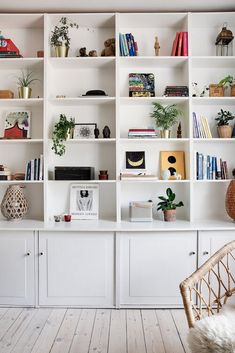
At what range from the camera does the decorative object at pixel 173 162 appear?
3.16m

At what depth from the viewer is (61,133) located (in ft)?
9.63

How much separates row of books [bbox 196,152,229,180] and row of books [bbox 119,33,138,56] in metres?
1.17

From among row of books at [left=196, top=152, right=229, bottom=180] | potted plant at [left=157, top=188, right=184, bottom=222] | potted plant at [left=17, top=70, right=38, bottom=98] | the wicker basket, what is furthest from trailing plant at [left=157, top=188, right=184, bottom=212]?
potted plant at [left=17, top=70, right=38, bottom=98]

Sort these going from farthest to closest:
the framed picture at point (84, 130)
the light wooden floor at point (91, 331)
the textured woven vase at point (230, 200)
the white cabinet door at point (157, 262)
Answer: the framed picture at point (84, 130), the textured woven vase at point (230, 200), the white cabinet door at point (157, 262), the light wooden floor at point (91, 331)

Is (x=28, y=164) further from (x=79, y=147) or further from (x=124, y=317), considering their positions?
(x=124, y=317)

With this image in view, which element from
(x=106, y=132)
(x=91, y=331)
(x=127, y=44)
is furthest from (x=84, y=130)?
(x=91, y=331)

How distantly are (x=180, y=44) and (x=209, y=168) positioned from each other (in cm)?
121

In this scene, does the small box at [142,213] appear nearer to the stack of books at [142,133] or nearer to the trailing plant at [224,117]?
the stack of books at [142,133]

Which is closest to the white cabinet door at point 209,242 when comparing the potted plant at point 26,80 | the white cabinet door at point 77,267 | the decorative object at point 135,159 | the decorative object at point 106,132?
the white cabinet door at point 77,267

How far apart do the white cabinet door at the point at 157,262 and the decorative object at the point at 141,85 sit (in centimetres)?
135

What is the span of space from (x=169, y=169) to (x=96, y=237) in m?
1.01

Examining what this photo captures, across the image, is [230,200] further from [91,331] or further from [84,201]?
[91,331]

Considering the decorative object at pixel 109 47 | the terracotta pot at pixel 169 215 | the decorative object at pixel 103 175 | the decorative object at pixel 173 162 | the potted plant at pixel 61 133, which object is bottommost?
the terracotta pot at pixel 169 215

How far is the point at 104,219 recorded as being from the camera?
3.10 metres
